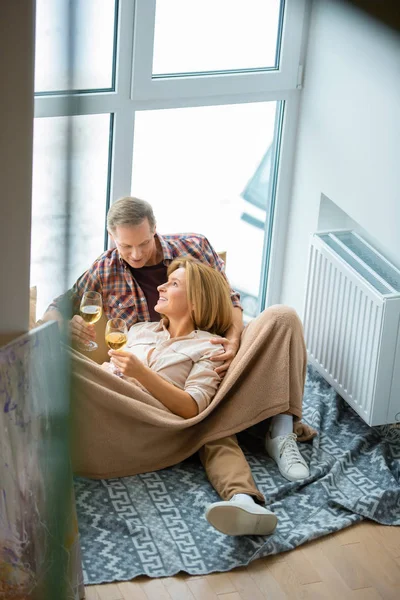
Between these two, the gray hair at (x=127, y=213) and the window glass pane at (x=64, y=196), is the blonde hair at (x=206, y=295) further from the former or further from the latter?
the window glass pane at (x=64, y=196)

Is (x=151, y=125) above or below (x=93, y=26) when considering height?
below

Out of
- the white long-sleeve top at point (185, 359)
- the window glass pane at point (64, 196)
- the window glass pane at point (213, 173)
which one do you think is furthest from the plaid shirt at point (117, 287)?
the window glass pane at point (64, 196)

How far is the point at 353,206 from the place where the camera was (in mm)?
2662

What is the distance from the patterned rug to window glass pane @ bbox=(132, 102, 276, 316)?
2.79ft

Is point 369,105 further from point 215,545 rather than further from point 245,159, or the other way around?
point 215,545

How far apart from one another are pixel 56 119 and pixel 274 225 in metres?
2.93

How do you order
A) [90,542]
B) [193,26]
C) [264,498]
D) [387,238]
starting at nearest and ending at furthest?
[90,542] → [264,498] → [387,238] → [193,26]

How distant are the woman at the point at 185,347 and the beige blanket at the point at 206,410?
0.04 metres

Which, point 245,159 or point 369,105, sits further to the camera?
point 245,159

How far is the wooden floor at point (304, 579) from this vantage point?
1.92 m

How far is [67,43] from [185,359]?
2.09 meters

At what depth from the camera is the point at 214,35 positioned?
2.72 meters

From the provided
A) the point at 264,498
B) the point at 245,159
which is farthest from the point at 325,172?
the point at 264,498

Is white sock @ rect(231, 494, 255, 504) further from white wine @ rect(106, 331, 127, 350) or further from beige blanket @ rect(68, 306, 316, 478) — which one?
white wine @ rect(106, 331, 127, 350)
